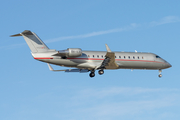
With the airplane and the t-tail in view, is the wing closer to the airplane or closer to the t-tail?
the airplane

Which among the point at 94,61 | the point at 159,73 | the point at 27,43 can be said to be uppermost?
the point at 27,43

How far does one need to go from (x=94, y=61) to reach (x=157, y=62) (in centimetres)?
883

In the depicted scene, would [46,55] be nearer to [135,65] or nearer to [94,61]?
[94,61]

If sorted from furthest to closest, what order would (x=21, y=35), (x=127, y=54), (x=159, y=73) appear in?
(x=159, y=73)
(x=127, y=54)
(x=21, y=35)

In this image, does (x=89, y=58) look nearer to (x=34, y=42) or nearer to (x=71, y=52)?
(x=71, y=52)

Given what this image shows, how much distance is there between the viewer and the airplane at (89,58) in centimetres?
3641

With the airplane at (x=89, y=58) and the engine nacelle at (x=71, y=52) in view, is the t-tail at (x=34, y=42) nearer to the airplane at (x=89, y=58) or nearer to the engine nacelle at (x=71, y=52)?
the airplane at (x=89, y=58)

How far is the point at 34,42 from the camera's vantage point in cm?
3653

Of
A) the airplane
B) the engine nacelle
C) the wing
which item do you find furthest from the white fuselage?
the wing

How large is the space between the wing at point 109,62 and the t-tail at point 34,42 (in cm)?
663

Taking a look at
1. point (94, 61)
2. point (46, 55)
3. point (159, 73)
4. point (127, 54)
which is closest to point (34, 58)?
point (46, 55)

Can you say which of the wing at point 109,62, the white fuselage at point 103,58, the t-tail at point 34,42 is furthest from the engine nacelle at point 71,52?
the wing at point 109,62

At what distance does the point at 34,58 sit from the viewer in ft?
118

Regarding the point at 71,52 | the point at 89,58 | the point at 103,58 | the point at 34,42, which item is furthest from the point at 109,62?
the point at 34,42
